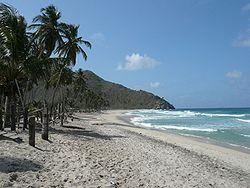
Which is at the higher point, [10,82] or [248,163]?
[10,82]

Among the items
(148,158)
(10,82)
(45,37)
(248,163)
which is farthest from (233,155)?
(45,37)

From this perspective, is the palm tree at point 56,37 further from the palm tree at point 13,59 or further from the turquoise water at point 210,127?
the turquoise water at point 210,127

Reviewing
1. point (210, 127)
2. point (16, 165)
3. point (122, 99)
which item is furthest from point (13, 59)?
point (122, 99)

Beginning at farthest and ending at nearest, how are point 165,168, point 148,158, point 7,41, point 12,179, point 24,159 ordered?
point 7,41, point 148,158, point 165,168, point 24,159, point 12,179

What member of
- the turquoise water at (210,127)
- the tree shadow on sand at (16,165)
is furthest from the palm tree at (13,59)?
the turquoise water at (210,127)

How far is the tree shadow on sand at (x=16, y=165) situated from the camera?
28.9ft

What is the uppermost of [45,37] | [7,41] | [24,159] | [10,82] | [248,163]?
[45,37]

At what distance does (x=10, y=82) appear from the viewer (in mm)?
18750

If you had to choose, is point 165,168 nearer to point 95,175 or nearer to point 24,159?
point 95,175

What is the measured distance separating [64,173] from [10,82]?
10.9 m

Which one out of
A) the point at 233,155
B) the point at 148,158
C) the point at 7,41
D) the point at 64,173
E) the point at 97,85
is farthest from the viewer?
the point at 97,85

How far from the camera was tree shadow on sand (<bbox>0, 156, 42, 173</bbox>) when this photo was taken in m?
8.81

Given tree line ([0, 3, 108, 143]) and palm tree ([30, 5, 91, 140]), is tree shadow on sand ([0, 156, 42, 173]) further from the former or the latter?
palm tree ([30, 5, 91, 140])

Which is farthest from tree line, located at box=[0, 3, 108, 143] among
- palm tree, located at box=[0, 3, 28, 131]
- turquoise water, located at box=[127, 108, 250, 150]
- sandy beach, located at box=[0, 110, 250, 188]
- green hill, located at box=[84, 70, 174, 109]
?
green hill, located at box=[84, 70, 174, 109]
